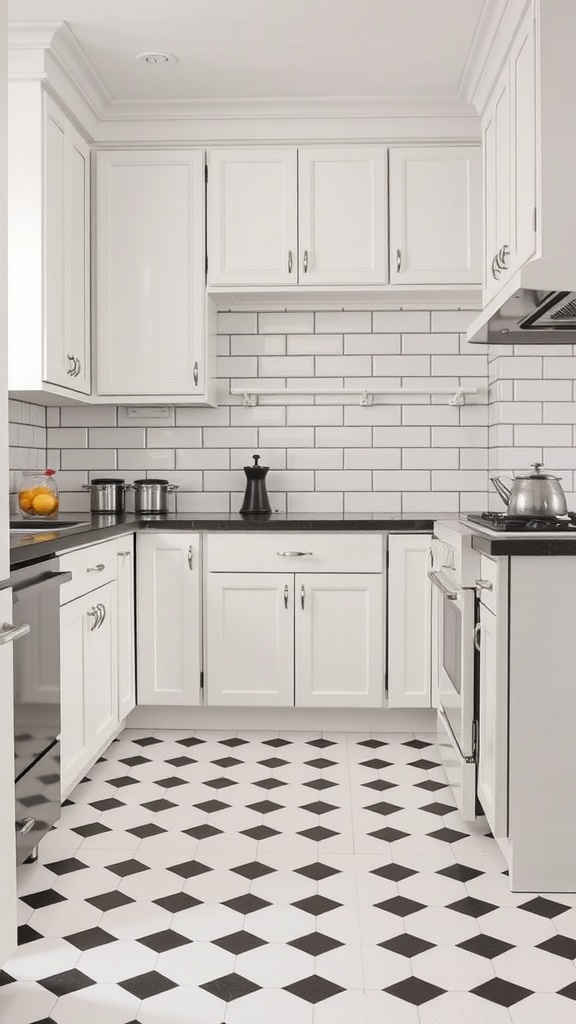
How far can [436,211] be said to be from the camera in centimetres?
402

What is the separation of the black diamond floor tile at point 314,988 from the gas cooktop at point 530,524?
1195mm

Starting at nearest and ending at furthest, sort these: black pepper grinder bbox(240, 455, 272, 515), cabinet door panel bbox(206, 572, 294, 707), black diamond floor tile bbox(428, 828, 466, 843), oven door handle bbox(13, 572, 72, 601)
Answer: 1. oven door handle bbox(13, 572, 72, 601)
2. black diamond floor tile bbox(428, 828, 466, 843)
3. cabinet door panel bbox(206, 572, 294, 707)
4. black pepper grinder bbox(240, 455, 272, 515)

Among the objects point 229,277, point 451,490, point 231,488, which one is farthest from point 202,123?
point 451,490

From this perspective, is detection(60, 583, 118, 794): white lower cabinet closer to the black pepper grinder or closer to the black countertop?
the black countertop

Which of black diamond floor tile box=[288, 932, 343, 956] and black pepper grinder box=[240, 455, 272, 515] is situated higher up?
black pepper grinder box=[240, 455, 272, 515]

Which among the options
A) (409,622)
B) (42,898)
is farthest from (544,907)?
(409,622)

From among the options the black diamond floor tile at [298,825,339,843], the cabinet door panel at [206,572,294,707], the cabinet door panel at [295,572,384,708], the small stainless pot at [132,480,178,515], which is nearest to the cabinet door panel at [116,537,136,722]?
the cabinet door panel at [206,572,294,707]

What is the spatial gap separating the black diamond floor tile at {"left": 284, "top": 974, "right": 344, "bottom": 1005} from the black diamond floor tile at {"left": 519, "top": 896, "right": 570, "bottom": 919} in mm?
606

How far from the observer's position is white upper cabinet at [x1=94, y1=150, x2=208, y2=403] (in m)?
4.06

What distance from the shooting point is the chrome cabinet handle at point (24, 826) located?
2277mm

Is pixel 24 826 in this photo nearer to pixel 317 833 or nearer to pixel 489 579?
pixel 317 833

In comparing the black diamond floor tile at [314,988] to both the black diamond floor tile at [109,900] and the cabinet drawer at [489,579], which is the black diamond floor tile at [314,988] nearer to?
the black diamond floor tile at [109,900]

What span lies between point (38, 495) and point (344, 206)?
1.77m

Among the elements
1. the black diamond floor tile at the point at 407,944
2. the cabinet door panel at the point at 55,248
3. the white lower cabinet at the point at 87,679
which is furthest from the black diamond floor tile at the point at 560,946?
the cabinet door panel at the point at 55,248
